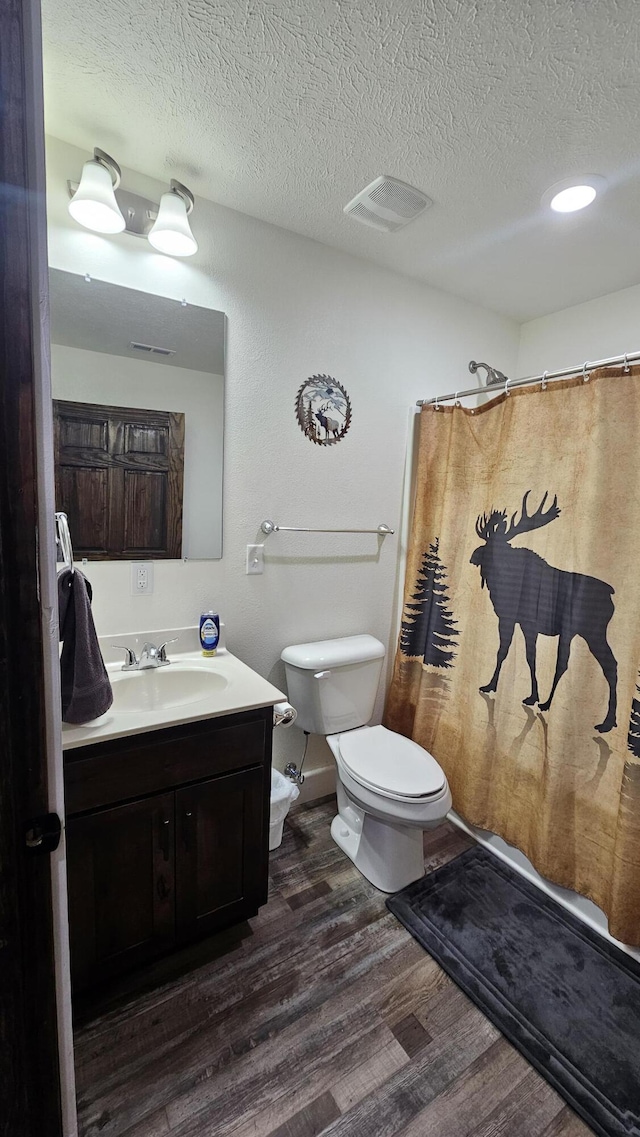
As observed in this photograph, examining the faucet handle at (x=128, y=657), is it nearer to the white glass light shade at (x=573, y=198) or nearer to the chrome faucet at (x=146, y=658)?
the chrome faucet at (x=146, y=658)

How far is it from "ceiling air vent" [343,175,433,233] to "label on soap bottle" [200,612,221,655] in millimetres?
1541

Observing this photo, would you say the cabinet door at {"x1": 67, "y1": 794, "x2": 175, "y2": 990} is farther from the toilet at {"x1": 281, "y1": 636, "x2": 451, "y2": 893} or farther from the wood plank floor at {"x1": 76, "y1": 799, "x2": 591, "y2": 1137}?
the toilet at {"x1": 281, "y1": 636, "x2": 451, "y2": 893}

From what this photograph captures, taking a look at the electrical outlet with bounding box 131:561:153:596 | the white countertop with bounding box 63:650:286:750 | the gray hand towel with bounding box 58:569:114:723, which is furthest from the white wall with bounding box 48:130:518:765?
the gray hand towel with bounding box 58:569:114:723

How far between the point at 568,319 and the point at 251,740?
243 centimetres

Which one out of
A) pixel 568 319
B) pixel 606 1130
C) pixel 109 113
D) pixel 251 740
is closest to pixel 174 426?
pixel 109 113

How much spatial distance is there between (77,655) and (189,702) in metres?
0.42

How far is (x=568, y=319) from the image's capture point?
2.22 m

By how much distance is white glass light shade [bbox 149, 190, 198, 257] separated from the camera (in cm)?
139

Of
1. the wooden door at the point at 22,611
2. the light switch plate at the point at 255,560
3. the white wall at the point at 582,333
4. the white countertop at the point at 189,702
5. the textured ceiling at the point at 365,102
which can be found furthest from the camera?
the white wall at the point at 582,333

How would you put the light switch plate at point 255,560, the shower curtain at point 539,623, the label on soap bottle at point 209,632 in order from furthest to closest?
the light switch plate at point 255,560, the label on soap bottle at point 209,632, the shower curtain at point 539,623

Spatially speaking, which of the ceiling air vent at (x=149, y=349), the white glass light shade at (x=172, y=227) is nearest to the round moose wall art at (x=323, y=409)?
the ceiling air vent at (x=149, y=349)

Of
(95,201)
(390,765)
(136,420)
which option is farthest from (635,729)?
(95,201)

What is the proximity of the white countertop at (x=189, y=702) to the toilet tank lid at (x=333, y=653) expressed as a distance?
27cm

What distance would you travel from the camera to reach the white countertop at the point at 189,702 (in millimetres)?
1122
